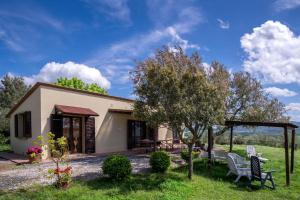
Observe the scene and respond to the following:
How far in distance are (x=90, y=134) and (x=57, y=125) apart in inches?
92.1

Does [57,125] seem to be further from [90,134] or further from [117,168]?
[117,168]

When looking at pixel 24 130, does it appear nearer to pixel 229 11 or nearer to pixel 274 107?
pixel 229 11

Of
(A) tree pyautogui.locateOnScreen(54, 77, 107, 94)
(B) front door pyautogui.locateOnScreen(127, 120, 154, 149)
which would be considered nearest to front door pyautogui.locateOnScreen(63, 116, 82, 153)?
(B) front door pyautogui.locateOnScreen(127, 120, 154, 149)

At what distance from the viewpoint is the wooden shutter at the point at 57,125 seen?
48.9 feet

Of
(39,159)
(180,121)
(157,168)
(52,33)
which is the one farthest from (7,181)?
(52,33)

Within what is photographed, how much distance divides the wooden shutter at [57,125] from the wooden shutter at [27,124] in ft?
5.48

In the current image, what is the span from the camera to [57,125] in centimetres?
1509

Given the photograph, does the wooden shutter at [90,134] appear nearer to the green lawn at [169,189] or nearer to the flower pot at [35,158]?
the flower pot at [35,158]

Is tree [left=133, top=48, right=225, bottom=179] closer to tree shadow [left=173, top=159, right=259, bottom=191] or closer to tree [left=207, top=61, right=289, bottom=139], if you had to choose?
tree shadow [left=173, top=159, right=259, bottom=191]

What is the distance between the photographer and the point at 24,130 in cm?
1677

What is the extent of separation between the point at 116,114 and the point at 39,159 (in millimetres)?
6492

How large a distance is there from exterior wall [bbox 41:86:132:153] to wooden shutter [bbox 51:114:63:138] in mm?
229

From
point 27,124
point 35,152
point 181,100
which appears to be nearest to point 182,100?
point 181,100


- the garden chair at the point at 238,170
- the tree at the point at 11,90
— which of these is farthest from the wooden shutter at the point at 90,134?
the tree at the point at 11,90
